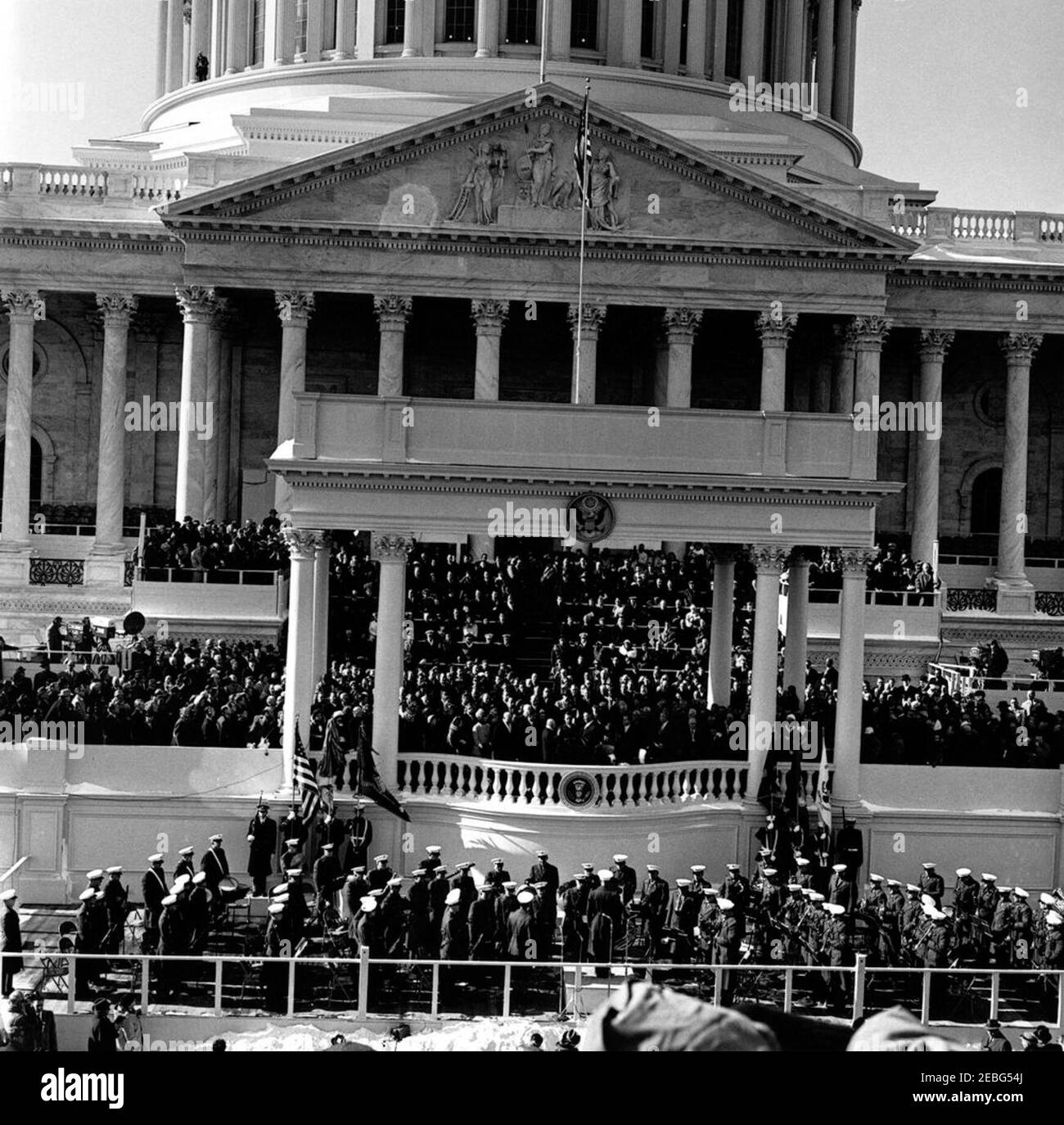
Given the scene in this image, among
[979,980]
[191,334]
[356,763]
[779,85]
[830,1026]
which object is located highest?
[779,85]

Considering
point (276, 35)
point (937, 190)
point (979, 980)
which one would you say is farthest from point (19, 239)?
point (979, 980)

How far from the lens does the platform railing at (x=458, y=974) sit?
17656 mm

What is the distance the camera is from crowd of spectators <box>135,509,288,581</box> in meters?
44.2

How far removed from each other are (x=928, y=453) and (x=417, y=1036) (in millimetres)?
43598

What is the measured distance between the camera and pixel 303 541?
Answer: 85.3ft

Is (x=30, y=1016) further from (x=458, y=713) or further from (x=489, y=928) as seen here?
(x=458, y=713)

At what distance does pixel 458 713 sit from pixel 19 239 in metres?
33.3

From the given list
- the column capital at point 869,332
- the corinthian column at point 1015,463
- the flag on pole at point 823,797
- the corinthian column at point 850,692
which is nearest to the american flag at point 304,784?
the flag on pole at point 823,797

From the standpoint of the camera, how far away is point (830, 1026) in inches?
192

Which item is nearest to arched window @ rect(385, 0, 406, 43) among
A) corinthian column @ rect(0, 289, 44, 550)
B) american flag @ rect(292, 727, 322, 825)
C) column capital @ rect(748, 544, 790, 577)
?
corinthian column @ rect(0, 289, 44, 550)

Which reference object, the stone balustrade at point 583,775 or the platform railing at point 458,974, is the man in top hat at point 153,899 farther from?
the stone balustrade at point 583,775

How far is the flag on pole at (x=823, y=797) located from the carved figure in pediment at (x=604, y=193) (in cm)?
2902

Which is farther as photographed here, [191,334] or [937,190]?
[937,190]

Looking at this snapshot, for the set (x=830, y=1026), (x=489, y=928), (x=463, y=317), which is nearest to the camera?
(x=830, y=1026)
